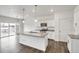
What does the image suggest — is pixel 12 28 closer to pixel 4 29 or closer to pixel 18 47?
pixel 4 29

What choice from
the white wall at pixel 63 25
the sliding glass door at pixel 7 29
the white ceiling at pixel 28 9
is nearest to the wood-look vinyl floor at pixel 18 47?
the sliding glass door at pixel 7 29

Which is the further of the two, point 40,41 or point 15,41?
point 40,41

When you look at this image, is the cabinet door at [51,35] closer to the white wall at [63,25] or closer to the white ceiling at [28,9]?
the white wall at [63,25]

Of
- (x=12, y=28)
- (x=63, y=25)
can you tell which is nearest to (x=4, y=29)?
(x=12, y=28)

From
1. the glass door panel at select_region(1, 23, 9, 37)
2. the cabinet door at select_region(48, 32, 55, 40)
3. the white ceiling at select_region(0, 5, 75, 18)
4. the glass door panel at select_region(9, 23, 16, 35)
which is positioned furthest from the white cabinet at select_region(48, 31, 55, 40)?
the glass door panel at select_region(1, 23, 9, 37)

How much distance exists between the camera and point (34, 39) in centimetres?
195

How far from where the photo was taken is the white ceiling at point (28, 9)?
1.66m

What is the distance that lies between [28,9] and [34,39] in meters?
0.78

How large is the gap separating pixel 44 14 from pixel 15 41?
A: 970 millimetres

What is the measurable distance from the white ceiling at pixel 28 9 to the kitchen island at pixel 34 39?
0.48 meters
